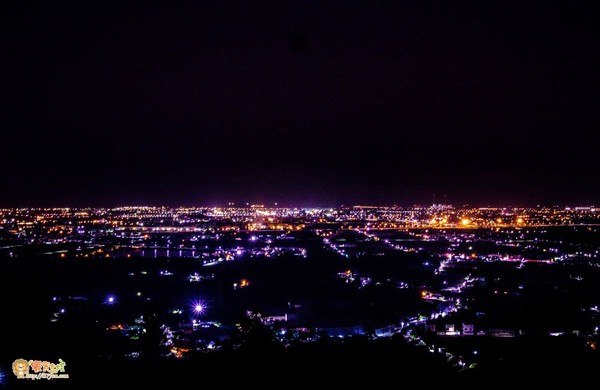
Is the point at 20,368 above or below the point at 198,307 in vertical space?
above

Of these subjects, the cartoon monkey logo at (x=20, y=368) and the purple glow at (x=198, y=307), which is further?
A: the purple glow at (x=198, y=307)

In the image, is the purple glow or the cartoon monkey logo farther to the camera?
the purple glow

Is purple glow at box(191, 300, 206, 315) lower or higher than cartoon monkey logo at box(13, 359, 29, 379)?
lower

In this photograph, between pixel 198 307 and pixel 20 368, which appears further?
pixel 198 307

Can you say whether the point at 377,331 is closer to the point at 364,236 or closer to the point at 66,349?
the point at 66,349

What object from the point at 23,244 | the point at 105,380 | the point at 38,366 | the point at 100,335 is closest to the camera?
the point at 38,366

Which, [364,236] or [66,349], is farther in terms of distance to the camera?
[364,236]

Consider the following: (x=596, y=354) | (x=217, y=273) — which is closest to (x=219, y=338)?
(x=596, y=354)

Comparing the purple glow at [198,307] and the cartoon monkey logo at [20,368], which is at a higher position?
the cartoon monkey logo at [20,368]
